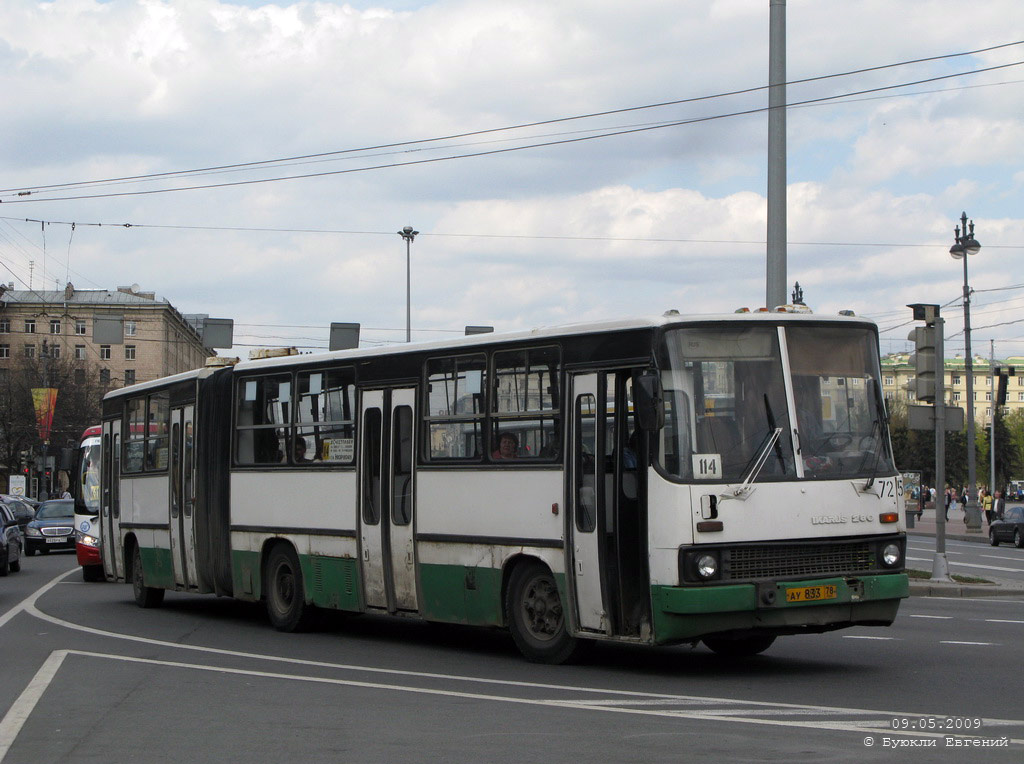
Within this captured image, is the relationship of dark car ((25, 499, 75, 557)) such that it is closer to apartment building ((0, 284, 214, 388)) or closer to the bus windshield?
the bus windshield

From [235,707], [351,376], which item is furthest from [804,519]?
[351,376]

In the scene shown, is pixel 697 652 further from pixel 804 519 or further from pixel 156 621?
pixel 156 621

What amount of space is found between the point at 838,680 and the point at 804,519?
51.0 inches

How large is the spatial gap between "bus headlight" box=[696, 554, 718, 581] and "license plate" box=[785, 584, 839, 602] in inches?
25.3

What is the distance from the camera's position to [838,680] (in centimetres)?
1138

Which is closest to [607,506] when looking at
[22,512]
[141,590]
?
[141,590]

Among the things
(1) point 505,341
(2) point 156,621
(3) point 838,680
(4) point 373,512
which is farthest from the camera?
(2) point 156,621

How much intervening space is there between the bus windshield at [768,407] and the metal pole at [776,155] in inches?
294

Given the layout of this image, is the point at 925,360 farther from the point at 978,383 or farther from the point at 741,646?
the point at 978,383

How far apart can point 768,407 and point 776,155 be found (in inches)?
358

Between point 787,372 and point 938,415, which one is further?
point 938,415

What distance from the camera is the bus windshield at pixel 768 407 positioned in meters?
11.2

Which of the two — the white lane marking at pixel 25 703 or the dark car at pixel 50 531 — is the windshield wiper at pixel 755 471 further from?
the dark car at pixel 50 531
